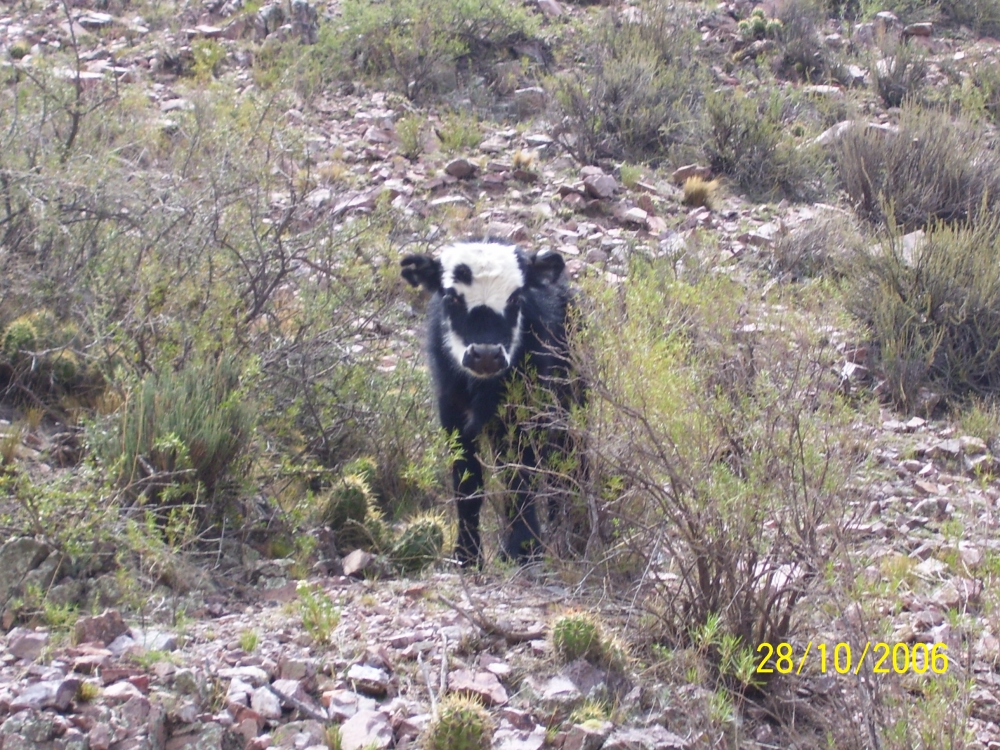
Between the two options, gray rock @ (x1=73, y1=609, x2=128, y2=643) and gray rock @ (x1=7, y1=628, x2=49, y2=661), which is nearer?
gray rock @ (x1=7, y1=628, x2=49, y2=661)

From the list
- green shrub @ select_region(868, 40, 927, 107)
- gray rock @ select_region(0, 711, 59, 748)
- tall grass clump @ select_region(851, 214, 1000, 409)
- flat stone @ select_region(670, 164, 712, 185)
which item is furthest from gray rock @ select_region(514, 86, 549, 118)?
gray rock @ select_region(0, 711, 59, 748)

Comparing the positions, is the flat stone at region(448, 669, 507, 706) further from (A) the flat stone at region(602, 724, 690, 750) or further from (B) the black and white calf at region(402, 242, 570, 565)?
(B) the black and white calf at region(402, 242, 570, 565)

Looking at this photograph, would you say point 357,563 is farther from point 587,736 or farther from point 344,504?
point 587,736

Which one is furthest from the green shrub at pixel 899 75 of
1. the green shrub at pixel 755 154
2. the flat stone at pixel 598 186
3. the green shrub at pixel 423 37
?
the flat stone at pixel 598 186

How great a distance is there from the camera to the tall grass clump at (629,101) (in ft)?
43.0

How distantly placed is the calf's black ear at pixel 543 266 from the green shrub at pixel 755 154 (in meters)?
7.04

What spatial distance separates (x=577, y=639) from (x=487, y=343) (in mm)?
2001

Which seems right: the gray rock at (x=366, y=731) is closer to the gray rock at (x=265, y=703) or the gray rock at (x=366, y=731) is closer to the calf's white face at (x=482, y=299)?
the gray rock at (x=265, y=703)

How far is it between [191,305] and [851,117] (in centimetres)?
1010

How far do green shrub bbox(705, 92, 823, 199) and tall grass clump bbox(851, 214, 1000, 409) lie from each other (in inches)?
139

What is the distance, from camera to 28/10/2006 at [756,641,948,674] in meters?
3.58

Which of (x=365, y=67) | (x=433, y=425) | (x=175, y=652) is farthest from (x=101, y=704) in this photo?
(x=365, y=67)

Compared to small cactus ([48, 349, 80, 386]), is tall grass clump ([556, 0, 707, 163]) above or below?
above

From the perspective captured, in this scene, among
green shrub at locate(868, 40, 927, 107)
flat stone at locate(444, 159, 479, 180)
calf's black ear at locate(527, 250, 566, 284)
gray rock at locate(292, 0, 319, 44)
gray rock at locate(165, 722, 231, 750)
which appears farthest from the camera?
green shrub at locate(868, 40, 927, 107)
